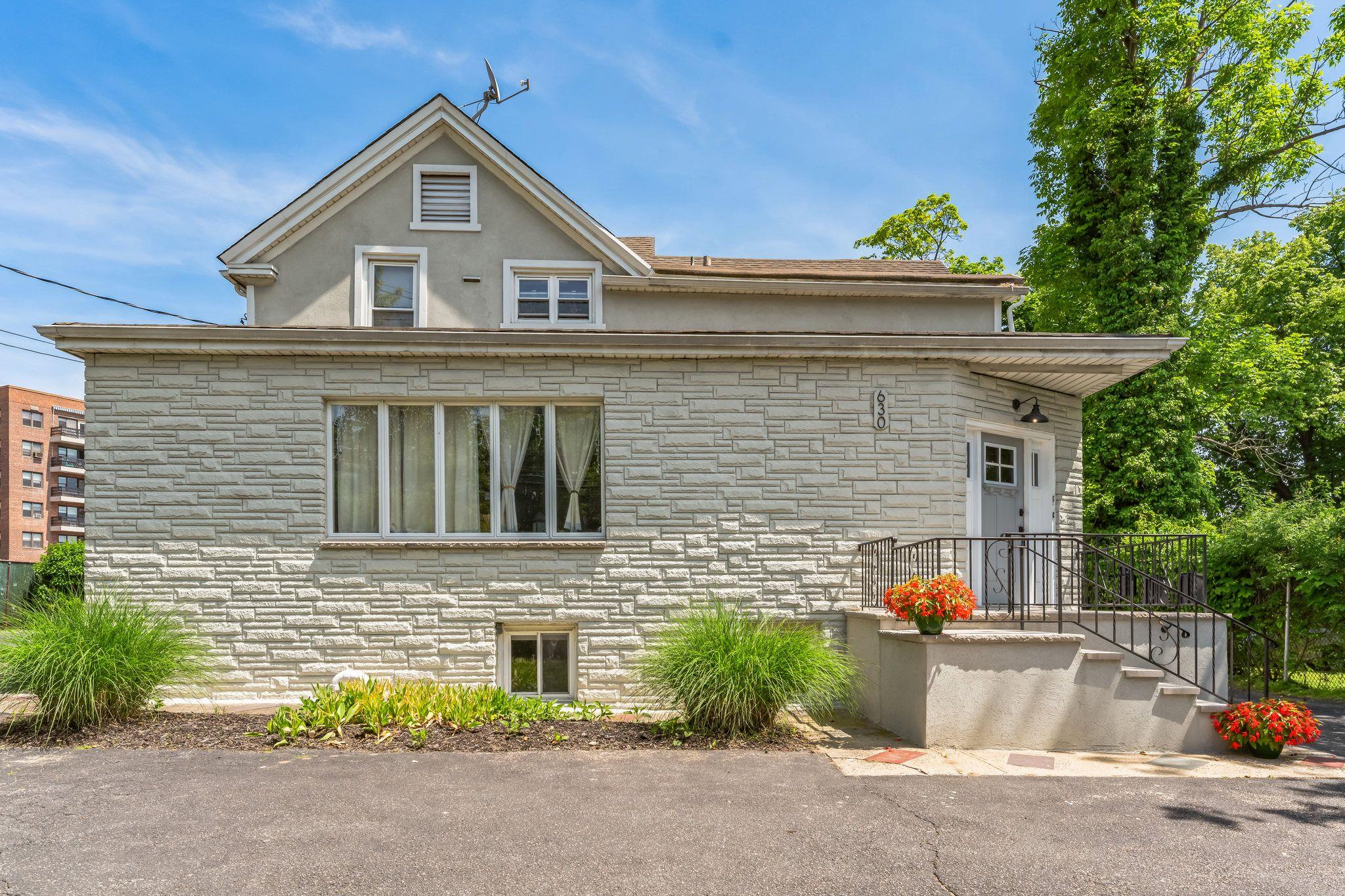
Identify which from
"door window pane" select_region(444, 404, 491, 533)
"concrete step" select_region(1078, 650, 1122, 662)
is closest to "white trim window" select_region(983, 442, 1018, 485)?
"concrete step" select_region(1078, 650, 1122, 662)

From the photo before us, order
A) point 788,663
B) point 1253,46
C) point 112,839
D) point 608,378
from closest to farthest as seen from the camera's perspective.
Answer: point 112,839 < point 788,663 < point 608,378 < point 1253,46

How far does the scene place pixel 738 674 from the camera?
20.3ft

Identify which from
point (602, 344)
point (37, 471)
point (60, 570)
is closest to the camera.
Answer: point (602, 344)

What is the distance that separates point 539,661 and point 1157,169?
14365 mm

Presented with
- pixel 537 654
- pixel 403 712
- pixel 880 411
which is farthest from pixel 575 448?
pixel 880 411

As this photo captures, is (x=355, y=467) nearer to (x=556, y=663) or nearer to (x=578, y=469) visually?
(x=578, y=469)

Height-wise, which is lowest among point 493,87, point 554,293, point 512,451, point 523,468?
point 523,468

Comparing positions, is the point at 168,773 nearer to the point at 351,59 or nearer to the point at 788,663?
the point at 788,663

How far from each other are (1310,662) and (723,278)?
9083 mm

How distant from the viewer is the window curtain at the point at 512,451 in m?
7.99

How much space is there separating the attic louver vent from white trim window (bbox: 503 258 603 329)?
2.91 ft

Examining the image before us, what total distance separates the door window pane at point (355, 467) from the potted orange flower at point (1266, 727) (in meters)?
7.81

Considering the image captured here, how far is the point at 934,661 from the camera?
623 cm

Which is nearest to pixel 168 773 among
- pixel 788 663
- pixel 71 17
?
pixel 788 663
